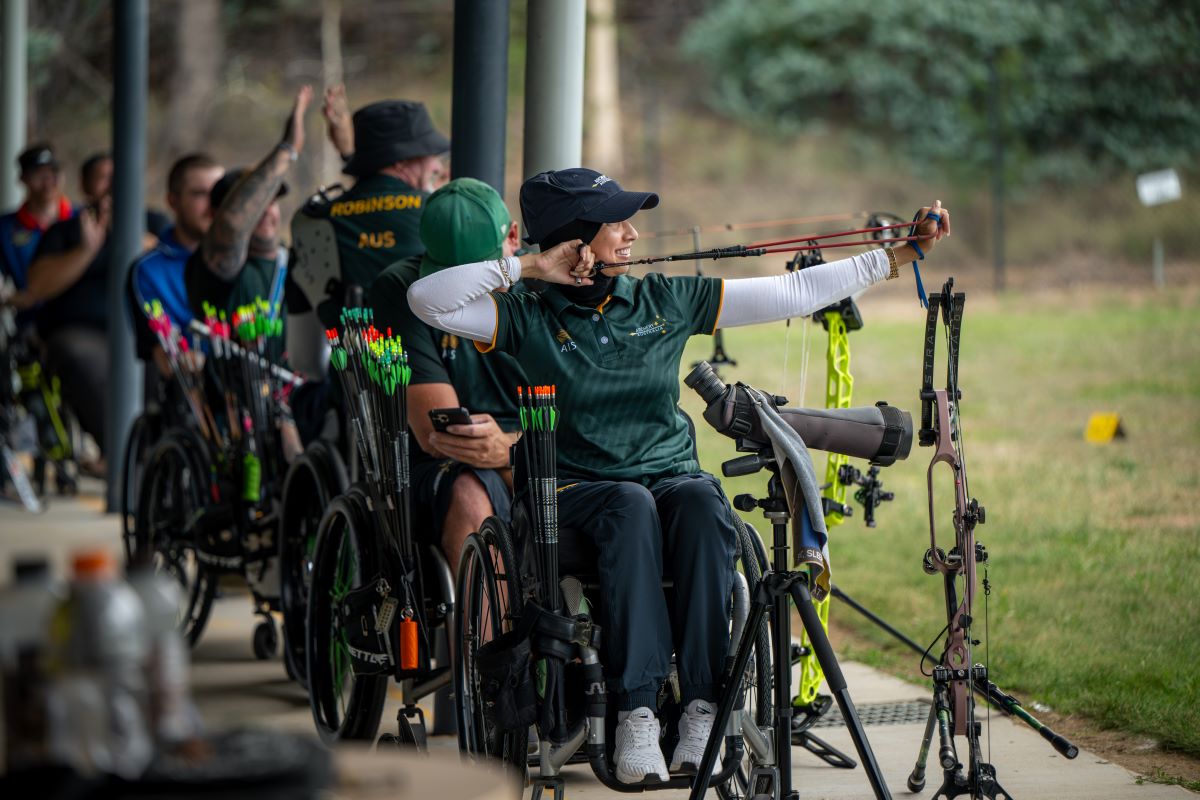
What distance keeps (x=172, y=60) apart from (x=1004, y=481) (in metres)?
18.3

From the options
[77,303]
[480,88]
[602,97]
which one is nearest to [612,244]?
[480,88]

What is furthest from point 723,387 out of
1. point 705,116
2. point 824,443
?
point 705,116

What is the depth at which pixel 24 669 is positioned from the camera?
176 centimetres

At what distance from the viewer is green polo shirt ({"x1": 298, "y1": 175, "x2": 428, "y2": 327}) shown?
4688 mm

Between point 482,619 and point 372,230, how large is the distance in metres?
1.55

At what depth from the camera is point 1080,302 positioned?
16.0m

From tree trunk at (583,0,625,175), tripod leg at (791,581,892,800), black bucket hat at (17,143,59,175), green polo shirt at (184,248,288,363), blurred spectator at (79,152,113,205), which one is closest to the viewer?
tripod leg at (791,581,892,800)

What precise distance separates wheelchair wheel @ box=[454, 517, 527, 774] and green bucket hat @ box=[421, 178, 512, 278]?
742 millimetres

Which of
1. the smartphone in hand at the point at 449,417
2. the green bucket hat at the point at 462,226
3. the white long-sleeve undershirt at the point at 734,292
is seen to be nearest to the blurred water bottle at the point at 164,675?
the white long-sleeve undershirt at the point at 734,292

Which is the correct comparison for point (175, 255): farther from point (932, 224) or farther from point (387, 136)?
point (932, 224)

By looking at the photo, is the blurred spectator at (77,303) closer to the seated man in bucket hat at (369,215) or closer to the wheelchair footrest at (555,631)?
the seated man in bucket hat at (369,215)

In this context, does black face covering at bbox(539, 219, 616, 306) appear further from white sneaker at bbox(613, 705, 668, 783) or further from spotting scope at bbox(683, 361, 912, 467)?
white sneaker at bbox(613, 705, 668, 783)

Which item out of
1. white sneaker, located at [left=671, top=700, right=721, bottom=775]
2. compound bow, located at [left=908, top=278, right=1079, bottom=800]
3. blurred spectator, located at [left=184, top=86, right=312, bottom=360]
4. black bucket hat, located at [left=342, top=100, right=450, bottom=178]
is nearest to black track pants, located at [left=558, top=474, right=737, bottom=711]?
white sneaker, located at [left=671, top=700, right=721, bottom=775]

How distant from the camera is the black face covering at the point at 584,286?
3547mm
